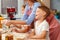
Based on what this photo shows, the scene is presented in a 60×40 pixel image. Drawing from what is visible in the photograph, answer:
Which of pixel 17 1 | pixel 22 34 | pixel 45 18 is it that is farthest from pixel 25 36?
pixel 17 1

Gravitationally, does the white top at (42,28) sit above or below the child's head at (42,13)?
below

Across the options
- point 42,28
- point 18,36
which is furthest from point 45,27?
point 18,36

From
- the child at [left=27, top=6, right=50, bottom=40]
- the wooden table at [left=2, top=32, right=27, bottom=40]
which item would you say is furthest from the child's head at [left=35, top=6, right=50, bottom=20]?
the wooden table at [left=2, top=32, right=27, bottom=40]

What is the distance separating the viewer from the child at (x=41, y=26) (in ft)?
3.55

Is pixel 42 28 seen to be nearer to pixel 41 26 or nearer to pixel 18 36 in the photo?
pixel 41 26

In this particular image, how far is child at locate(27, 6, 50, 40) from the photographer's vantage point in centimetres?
108

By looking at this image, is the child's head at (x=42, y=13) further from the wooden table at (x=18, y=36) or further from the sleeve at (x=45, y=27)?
the wooden table at (x=18, y=36)

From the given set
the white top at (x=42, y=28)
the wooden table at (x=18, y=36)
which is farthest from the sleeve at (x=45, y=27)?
the wooden table at (x=18, y=36)

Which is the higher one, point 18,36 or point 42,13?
point 42,13

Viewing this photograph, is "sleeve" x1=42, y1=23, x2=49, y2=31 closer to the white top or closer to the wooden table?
the white top

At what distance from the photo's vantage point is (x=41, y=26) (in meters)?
1.11

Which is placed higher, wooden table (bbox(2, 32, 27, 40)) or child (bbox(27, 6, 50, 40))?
child (bbox(27, 6, 50, 40))

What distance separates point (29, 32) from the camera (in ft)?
3.91

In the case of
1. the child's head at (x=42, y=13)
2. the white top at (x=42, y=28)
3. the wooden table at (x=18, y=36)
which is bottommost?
the wooden table at (x=18, y=36)
